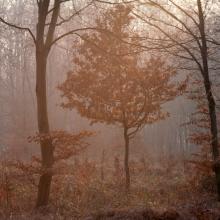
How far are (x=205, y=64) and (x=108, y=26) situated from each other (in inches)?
202

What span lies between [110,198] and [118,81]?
14.3ft

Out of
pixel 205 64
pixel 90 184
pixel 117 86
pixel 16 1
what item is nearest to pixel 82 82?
pixel 117 86

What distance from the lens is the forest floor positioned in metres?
10.3

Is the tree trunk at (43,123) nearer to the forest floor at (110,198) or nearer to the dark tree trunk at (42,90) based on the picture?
the dark tree trunk at (42,90)

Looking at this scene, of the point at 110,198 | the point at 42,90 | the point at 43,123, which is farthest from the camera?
the point at 110,198

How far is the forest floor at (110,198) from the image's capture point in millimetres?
10297

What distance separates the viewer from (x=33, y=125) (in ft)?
A: 138

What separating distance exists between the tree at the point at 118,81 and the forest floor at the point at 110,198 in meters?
1.63

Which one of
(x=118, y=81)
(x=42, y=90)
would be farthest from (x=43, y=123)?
(x=118, y=81)

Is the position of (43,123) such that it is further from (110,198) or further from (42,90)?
(110,198)

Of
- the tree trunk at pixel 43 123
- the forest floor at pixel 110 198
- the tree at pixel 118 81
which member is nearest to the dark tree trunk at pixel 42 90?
the tree trunk at pixel 43 123

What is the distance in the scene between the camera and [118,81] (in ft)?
56.3

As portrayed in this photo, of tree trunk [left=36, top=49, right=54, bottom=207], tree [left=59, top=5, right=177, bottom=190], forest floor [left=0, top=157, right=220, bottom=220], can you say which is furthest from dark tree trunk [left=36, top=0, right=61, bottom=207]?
tree [left=59, top=5, right=177, bottom=190]

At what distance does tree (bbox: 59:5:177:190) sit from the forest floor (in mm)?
1628
